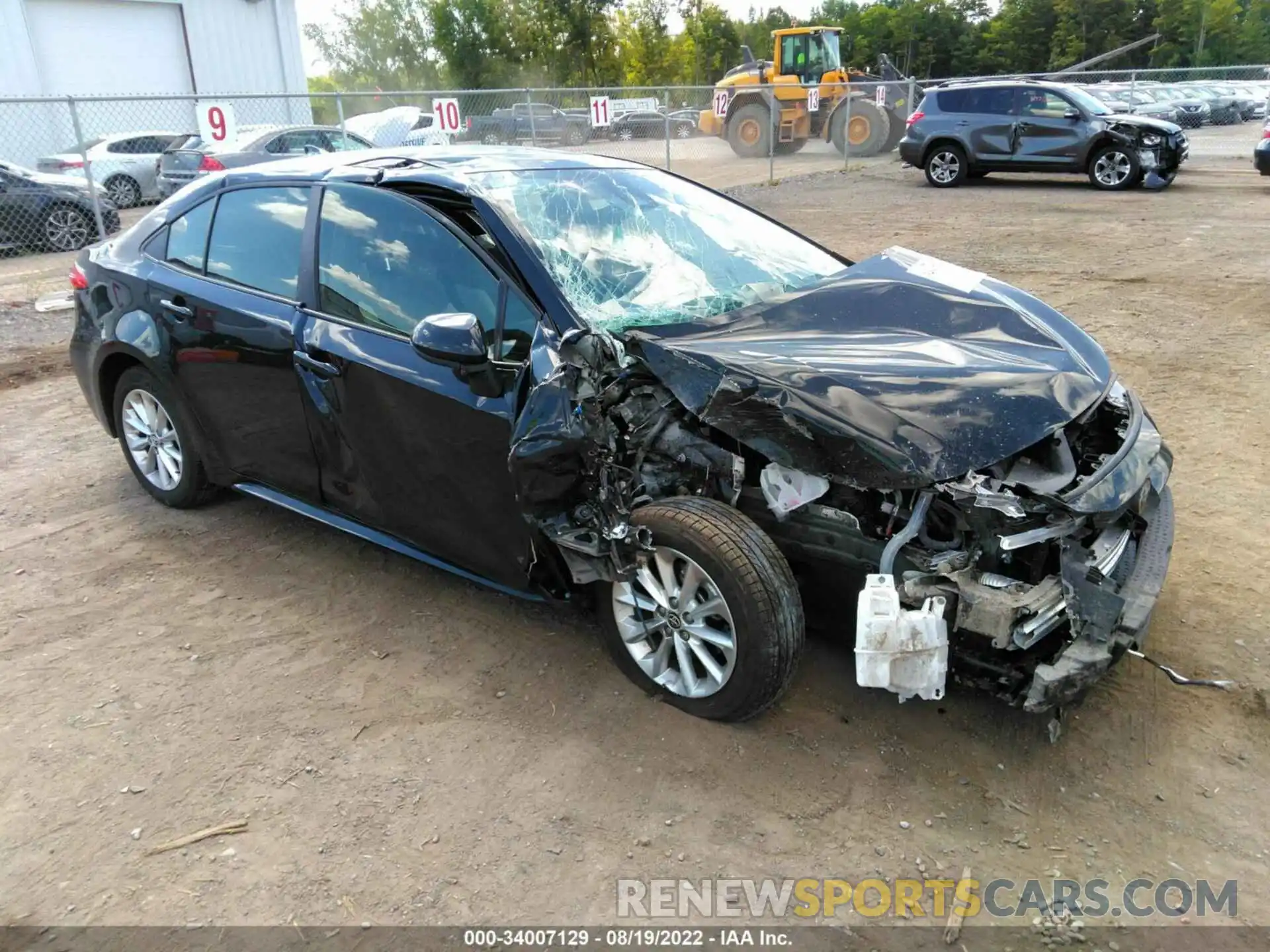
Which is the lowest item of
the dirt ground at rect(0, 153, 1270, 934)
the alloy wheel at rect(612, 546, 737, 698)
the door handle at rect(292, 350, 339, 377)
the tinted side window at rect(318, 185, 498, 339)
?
the dirt ground at rect(0, 153, 1270, 934)

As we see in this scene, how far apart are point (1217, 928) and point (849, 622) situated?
46.4 inches

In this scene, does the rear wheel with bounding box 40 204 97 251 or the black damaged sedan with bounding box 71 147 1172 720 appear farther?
the rear wheel with bounding box 40 204 97 251

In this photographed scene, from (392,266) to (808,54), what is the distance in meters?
23.3

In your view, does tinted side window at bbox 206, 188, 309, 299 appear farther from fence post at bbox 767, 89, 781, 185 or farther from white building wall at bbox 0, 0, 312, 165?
white building wall at bbox 0, 0, 312, 165

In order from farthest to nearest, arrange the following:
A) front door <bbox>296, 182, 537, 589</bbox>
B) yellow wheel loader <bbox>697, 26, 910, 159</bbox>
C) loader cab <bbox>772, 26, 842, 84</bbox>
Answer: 1. loader cab <bbox>772, 26, 842, 84</bbox>
2. yellow wheel loader <bbox>697, 26, 910, 159</bbox>
3. front door <bbox>296, 182, 537, 589</bbox>

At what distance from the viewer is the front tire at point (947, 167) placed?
17156mm

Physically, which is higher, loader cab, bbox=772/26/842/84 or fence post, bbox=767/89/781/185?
loader cab, bbox=772/26/842/84

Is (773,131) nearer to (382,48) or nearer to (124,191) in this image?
(124,191)

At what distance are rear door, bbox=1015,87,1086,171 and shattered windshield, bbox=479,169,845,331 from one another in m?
13.9

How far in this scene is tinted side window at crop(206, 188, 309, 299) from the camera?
12.6 ft

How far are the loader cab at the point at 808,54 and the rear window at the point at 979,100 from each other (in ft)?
24.4

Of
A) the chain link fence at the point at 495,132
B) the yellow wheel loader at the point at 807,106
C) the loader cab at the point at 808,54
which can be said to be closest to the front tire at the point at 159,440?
the chain link fence at the point at 495,132

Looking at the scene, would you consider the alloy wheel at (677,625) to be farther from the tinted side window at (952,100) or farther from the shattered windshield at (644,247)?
the tinted side window at (952,100)

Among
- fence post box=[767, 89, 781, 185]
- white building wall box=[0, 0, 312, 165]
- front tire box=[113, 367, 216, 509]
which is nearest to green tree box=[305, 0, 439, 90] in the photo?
white building wall box=[0, 0, 312, 165]
